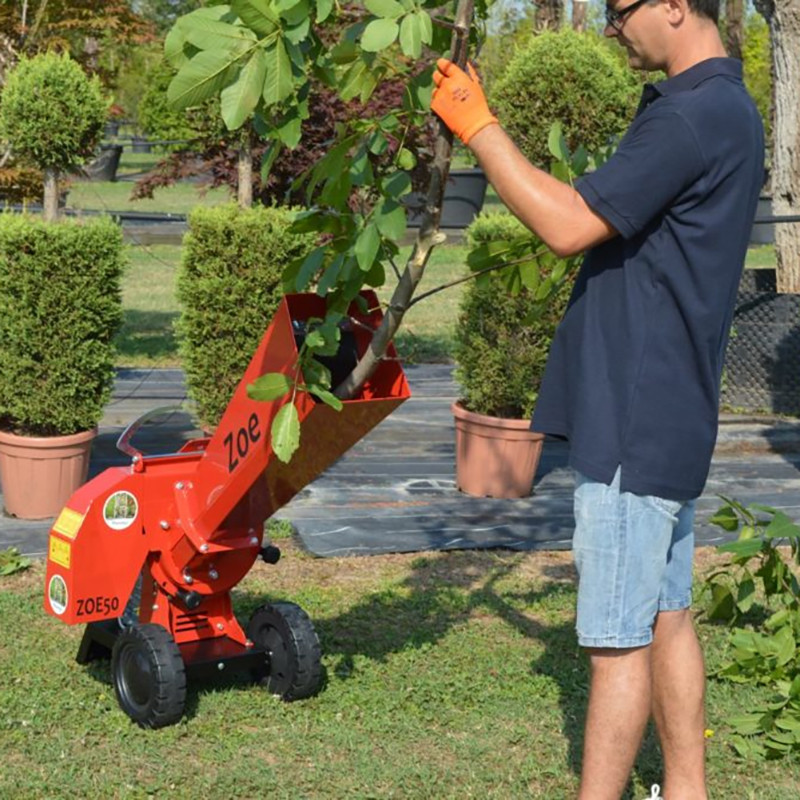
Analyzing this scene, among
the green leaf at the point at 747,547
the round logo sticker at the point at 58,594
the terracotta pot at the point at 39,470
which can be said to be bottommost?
the terracotta pot at the point at 39,470

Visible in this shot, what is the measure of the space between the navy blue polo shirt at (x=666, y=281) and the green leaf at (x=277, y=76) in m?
0.65

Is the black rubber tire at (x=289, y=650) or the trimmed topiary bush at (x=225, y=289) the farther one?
the trimmed topiary bush at (x=225, y=289)

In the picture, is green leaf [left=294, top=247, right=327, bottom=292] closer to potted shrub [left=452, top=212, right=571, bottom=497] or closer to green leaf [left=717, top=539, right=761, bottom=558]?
green leaf [left=717, top=539, right=761, bottom=558]

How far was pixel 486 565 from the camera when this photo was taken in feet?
19.0

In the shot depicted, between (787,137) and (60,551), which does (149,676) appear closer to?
(60,551)

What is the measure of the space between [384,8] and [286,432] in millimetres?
1018

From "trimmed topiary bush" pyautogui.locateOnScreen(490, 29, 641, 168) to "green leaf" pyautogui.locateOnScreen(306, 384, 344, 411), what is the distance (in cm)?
411

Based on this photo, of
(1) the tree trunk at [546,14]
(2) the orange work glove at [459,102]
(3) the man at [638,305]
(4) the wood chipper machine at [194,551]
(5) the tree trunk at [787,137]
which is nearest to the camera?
(3) the man at [638,305]

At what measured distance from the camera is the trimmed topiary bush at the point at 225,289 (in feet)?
21.2

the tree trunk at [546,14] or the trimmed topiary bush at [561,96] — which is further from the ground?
the tree trunk at [546,14]

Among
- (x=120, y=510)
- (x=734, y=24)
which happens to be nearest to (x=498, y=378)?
(x=120, y=510)

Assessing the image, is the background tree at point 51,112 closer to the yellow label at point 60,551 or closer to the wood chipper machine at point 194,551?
the wood chipper machine at point 194,551

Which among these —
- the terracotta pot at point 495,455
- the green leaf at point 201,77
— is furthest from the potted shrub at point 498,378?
the green leaf at point 201,77

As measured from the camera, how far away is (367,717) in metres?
4.15
